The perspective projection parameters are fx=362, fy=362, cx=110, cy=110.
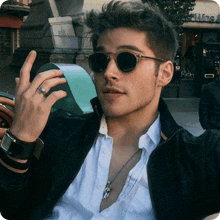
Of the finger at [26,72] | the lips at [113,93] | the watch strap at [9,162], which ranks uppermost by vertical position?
the finger at [26,72]

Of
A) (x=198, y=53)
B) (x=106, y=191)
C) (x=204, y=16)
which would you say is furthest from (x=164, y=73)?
(x=204, y=16)

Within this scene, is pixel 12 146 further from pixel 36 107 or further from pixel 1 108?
pixel 1 108

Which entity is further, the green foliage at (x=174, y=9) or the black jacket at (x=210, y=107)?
the green foliage at (x=174, y=9)

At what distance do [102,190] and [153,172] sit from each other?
21cm

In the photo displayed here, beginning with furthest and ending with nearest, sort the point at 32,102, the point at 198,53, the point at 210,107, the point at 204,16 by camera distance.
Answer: the point at 204,16, the point at 198,53, the point at 210,107, the point at 32,102

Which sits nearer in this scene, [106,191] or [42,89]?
[42,89]

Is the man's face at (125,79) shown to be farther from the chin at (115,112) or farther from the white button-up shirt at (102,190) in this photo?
the white button-up shirt at (102,190)

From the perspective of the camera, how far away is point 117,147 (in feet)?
4.94

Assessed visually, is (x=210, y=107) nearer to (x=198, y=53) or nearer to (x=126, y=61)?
(x=126, y=61)

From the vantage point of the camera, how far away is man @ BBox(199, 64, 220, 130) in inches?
153

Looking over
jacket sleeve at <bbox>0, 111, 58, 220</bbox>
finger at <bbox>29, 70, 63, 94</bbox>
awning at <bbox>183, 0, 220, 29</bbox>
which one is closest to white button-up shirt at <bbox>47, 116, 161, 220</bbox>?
jacket sleeve at <bbox>0, 111, 58, 220</bbox>

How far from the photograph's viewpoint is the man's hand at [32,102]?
3.98 feet

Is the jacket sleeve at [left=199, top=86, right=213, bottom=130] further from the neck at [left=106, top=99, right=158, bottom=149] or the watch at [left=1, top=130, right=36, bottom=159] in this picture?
the watch at [left=1, top=130, right=36, bottom=159]

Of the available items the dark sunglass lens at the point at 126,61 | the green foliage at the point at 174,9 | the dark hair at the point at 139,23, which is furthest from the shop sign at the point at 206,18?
the dark sunglass lens at the point at 126,61
